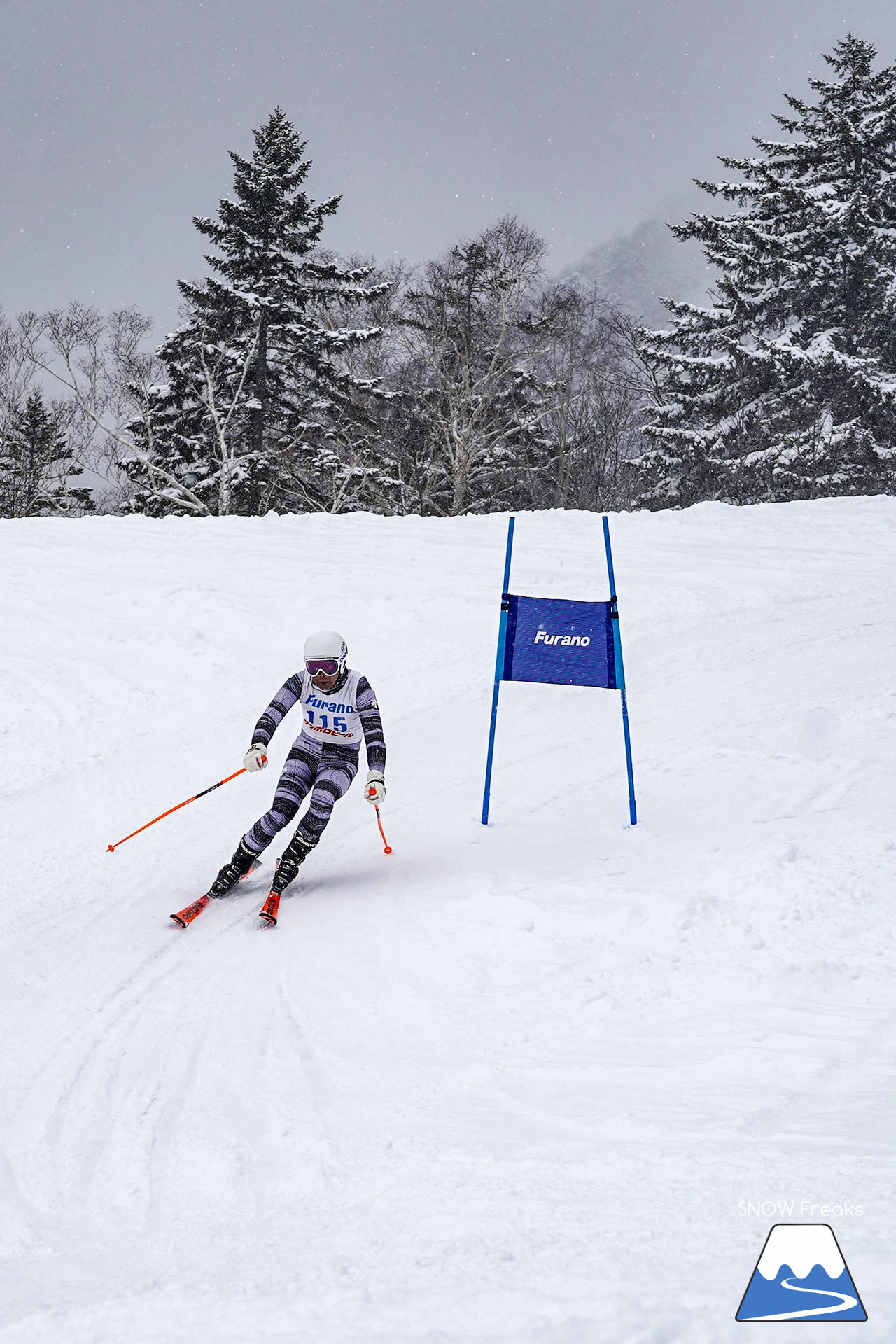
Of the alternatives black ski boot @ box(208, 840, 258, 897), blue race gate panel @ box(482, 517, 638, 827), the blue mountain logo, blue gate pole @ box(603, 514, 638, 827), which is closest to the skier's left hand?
black ski boot @ box(208, 840, 258, 897)

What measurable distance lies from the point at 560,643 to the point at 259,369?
22.2m

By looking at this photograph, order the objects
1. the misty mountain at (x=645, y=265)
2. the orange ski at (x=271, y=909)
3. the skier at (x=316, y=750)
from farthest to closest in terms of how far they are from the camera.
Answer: the misty mountain at (x=645, y=265)
the skier at (x=316, y=750)
the orange ski at (x=271, y=909)

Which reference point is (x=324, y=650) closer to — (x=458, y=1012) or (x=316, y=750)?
(x=316, y=750)

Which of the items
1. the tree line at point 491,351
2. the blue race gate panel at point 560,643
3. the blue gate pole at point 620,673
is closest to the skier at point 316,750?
the blue race gate panel at point 560,643

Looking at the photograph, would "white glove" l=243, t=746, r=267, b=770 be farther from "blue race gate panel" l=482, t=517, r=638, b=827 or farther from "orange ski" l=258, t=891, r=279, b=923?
"blue race gate panel" l=482, t=517, r=638, b=827

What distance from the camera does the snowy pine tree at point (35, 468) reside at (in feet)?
→ 110

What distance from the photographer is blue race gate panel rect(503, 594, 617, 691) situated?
22.2ft

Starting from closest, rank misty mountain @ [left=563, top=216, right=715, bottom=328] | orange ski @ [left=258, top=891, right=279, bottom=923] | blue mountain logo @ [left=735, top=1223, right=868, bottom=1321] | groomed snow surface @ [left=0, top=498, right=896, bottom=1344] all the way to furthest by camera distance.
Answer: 1. blue mountain logo @ [left=735, top=1223, right=868, bottom=1321]
2. groomed snow surface @ [left=0, top=498, right=896, bottom=1344]
3. orange ski @ [left=258, top=891, right=279, bottom=923]
4. misty mountain @ [left=563, top=216, right=715, bottom=328]

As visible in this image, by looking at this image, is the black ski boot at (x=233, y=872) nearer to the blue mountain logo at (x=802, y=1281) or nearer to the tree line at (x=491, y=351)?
the blue mountain logo at (x=802, y=1281)

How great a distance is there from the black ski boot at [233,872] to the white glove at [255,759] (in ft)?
1.73

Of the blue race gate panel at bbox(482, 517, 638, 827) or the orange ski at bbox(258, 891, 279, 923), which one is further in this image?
the blue race gate panel at bbox(482, 517, 638, 827)

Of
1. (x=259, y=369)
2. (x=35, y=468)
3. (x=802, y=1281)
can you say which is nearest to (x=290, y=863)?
(x=802, y=1281)

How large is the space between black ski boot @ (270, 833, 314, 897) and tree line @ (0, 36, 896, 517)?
20032 mm

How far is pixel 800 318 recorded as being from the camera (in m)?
27.2
